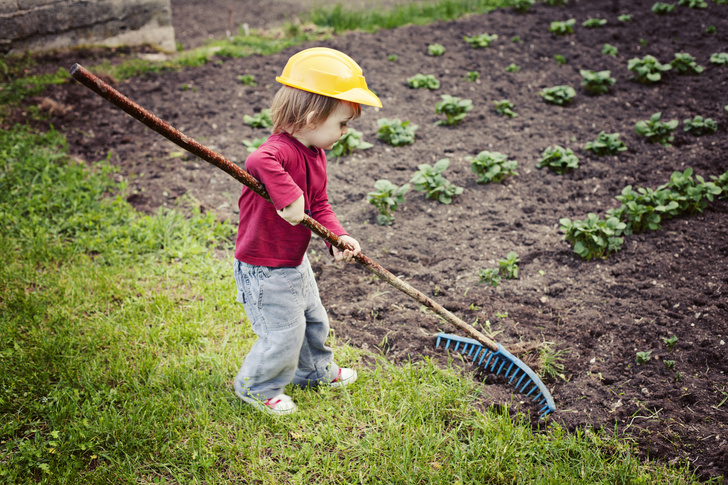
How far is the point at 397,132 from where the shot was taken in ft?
15.5

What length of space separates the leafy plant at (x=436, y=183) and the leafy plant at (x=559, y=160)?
0.88 m

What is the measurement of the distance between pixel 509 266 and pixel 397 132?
2.00 meters

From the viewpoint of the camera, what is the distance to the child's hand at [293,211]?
1.90m

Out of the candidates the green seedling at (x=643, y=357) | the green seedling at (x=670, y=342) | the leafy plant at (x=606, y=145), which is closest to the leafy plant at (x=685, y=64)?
the leafy plant at (x=606, y=145)

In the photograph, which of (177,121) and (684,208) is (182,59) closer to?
(177,121)

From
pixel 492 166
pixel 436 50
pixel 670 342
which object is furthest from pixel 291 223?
pixel 436 50

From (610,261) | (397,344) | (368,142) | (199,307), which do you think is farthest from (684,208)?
(199,307)

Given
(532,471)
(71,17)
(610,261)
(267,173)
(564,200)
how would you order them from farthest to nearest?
1. (71,17)
2. (564,200)
3. (610,261)
4. (532,471)
5. (267,173)

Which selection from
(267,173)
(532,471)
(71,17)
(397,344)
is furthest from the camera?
(71,17)

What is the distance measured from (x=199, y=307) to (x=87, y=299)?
28.9 inches

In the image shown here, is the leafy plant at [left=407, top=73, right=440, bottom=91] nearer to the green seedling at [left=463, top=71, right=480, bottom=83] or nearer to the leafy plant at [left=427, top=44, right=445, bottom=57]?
the green seedling at [left=463, top=71, right=480, bottom=83]

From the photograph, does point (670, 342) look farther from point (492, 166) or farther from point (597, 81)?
point (597, 81)

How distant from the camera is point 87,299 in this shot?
124 inches

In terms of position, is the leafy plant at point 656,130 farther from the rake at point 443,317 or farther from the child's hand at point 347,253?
the child's hand at point 347,253
